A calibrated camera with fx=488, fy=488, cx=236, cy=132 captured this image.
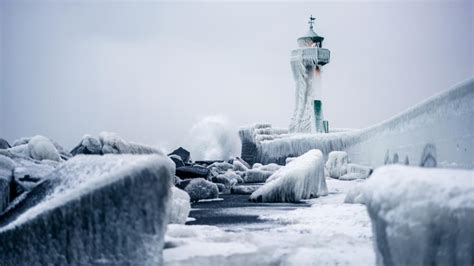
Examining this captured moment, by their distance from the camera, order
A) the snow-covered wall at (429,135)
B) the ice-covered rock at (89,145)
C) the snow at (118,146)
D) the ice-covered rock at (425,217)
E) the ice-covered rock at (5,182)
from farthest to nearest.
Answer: the ice-covered rock at (89,145) < the snow at (118,146) < the snow-covered wall at (429,135) < the ice-covered rock at (5,182) < the ice-covered rock at (425,217)

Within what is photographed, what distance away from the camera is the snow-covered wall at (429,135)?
5738 mm

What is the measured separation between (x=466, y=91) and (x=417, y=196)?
4113mm

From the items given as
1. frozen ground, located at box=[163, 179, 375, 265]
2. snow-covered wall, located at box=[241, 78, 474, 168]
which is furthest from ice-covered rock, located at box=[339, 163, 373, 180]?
frozen ground, located at box=[163, 179, 375, 265]

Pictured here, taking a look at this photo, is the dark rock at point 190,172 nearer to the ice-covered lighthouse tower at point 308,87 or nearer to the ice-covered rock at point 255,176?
the ice-covered rock at point 255,176

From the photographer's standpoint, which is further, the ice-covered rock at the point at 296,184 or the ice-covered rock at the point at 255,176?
the ice-covered rock at the point at 255,176

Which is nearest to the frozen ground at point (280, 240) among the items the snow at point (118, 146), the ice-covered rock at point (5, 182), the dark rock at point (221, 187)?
the ice-covered rock at point (5, 182)

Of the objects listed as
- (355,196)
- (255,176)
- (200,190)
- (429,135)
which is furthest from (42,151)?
(429,135)

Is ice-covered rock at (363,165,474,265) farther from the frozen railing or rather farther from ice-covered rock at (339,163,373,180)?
the frozen railing

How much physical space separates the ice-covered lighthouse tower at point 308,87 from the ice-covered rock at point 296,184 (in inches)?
698

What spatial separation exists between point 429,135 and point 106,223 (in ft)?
19.5

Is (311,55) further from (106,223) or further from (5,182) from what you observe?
(106,223)

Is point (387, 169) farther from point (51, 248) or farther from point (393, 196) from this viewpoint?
point (51, 248)

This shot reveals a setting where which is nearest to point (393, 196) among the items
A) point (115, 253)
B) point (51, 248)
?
point (115, 253)

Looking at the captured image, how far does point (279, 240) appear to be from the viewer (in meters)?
3.63
